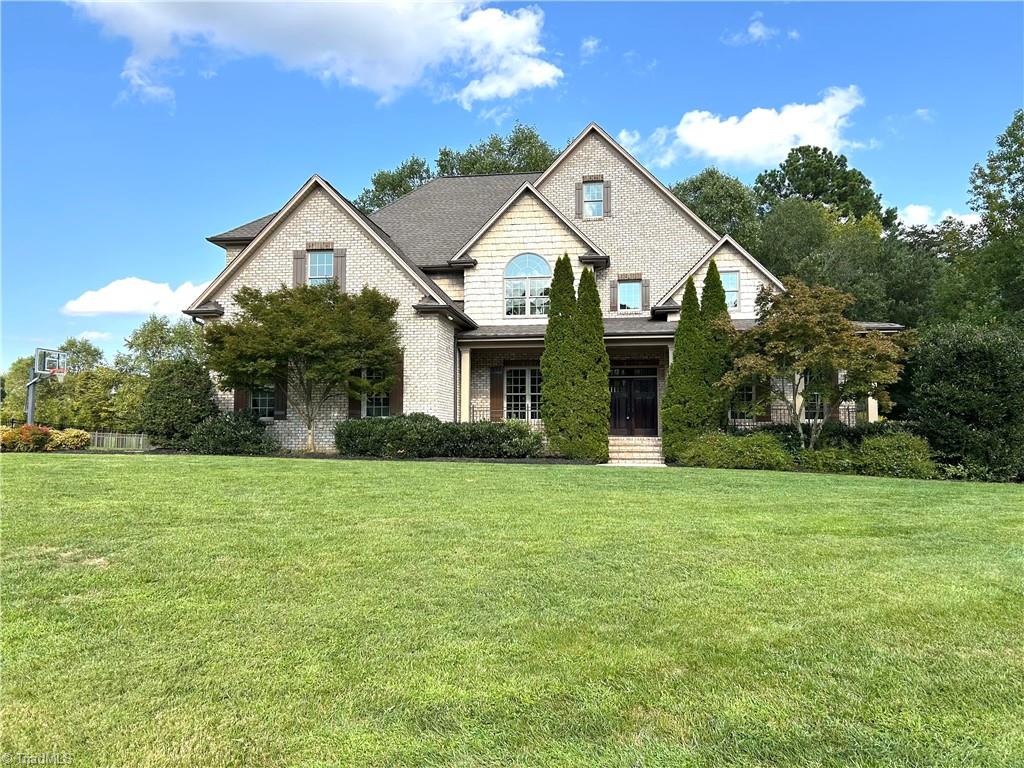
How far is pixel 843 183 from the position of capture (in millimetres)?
50406

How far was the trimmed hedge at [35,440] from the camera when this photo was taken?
15570 mm

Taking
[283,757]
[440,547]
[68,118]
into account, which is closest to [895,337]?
[440,547]

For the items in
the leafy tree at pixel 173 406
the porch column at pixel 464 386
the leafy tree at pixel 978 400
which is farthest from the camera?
the porch column at pixel 464 386

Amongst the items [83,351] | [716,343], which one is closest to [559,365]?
[716,343]

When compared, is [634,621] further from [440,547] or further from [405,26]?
[405,26]

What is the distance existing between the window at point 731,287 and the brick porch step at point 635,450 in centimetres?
520

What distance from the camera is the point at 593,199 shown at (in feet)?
Answer: 73.6

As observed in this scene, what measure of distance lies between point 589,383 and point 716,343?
3.55 m

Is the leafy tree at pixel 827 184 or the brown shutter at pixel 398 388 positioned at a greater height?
the leafy tree at pixel 827 184

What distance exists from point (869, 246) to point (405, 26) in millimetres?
30205

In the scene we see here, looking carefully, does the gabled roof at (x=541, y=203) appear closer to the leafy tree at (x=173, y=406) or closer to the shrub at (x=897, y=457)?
the leafy tree at (x=173, y=406)

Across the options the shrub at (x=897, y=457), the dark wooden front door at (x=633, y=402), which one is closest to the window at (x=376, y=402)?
the dark wooden front door at (x=633, y=402)

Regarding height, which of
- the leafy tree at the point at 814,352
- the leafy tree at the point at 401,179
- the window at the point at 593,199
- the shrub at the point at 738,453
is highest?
the leafy tree at the point at 401,179

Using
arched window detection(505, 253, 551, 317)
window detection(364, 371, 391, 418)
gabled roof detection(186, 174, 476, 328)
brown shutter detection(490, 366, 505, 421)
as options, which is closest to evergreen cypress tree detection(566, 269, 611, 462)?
arched window detection(505, 253, 551, 317)
